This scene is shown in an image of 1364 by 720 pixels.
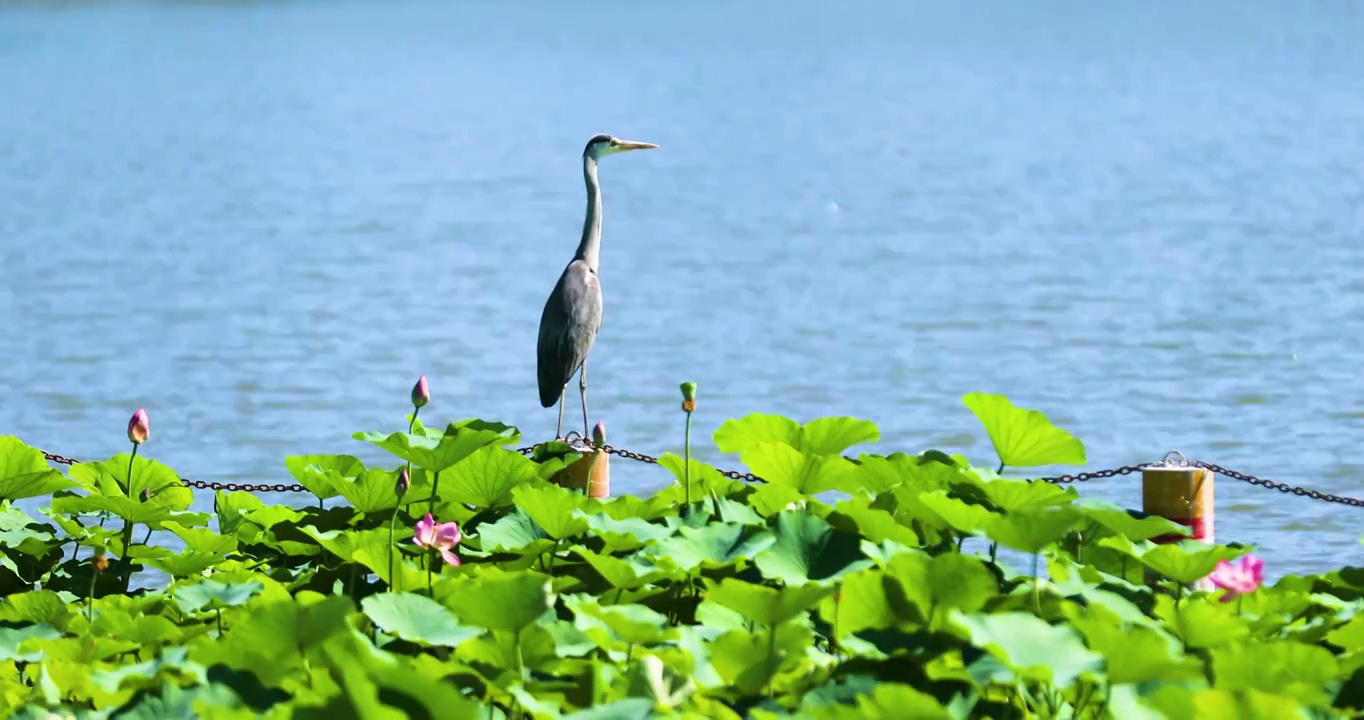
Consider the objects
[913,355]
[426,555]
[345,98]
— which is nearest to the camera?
[426,555]

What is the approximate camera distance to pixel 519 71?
33406mm

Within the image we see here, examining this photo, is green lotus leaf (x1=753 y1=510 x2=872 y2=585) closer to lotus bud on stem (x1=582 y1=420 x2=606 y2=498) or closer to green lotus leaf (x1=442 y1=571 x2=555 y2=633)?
green lotus leaf (x1=442 y1=571 x2=555 y2=633)

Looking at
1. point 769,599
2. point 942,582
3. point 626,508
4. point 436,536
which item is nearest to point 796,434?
point 626,508

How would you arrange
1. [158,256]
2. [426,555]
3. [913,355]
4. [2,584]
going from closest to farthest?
[426,555], [2,584], [913,355], [158,256]

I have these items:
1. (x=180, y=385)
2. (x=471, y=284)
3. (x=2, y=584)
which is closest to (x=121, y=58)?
(x=471, y=284)

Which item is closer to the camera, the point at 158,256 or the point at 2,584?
the point at 2,584

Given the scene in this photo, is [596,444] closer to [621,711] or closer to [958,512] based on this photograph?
[958,512]

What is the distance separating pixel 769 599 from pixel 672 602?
2.30ft

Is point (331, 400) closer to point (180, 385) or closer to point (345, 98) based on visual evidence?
point (180, 385)

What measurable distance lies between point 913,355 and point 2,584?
Result: 696 centimetres

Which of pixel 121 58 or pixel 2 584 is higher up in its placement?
pixel 121 58

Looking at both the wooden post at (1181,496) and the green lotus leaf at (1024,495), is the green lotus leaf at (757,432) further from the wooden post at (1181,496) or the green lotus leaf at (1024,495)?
the wooden post at (1181,496)

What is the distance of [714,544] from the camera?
10.5 feet

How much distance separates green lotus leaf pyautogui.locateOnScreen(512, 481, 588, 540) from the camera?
327 centimetres
